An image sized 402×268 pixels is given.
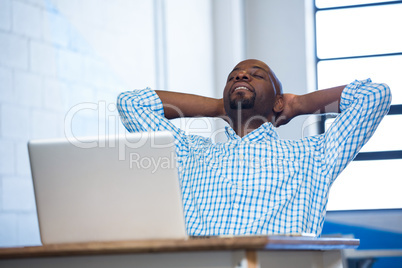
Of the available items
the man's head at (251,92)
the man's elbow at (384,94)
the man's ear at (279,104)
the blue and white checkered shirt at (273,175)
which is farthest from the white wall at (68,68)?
the man's elbow at (384,94)

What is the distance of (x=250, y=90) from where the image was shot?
2207 mm

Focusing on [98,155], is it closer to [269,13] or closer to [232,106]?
[232,106]

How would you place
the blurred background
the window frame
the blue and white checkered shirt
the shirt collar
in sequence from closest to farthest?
1. the blue and white checkered shirt
2. the shirt collar
3. the blurred background
4. the window frame

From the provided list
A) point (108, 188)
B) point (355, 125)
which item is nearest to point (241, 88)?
point (355, 125)

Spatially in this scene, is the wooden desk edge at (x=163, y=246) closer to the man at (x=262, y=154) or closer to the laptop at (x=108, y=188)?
the laptop at (x=108, y=188)

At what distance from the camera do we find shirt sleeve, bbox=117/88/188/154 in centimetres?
222

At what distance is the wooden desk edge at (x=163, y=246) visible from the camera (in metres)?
1.09

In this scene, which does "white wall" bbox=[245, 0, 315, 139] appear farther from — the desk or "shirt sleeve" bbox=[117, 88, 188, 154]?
the desk

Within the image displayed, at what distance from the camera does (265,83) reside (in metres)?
2.25

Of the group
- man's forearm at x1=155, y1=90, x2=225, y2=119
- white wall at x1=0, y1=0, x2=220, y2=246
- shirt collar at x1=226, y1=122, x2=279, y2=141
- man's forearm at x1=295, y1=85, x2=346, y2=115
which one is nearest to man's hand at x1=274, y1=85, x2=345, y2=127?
man's forearm at x1=295, y1=85, x2=346, y2=115

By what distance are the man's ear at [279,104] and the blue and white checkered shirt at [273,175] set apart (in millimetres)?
148

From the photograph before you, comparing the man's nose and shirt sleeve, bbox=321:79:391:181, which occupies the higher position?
the man's nose

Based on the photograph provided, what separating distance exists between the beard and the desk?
3.15 feet

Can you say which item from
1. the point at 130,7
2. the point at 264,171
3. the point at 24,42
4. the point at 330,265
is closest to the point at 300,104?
the point at 264,171
